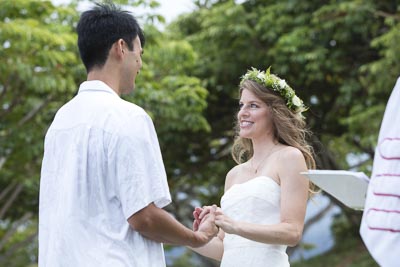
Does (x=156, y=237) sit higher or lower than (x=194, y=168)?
higher

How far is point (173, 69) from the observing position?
13.3m

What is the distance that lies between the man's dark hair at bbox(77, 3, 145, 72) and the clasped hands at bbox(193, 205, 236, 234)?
2.42 ft

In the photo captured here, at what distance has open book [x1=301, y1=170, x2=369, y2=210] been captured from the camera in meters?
2.64

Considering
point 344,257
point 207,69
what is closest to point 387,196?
point 207,69

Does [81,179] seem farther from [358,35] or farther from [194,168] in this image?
[194,168]

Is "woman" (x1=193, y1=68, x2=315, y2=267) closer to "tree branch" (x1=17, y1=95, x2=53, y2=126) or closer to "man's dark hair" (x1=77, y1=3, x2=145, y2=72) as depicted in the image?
"man's dark hair" (x1=77, y1=3, x2=145, y2=72)

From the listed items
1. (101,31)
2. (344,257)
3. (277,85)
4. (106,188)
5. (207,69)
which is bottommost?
(344,257)

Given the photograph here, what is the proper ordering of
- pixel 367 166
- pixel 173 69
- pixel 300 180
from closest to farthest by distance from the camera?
pixel 300 180
pixel 173 69
pixel 367 166

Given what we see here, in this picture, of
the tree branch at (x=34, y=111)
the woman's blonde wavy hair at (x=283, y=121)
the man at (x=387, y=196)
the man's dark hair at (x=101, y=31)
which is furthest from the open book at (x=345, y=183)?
the tree branch at (x=34, y=111)

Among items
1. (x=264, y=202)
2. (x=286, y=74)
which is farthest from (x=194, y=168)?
(x=264, y=202)

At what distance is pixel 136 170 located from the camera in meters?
3.02

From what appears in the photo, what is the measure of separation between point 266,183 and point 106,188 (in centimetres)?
115

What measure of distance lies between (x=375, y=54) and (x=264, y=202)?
11.0 metres

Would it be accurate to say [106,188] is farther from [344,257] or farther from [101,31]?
[344,257]
